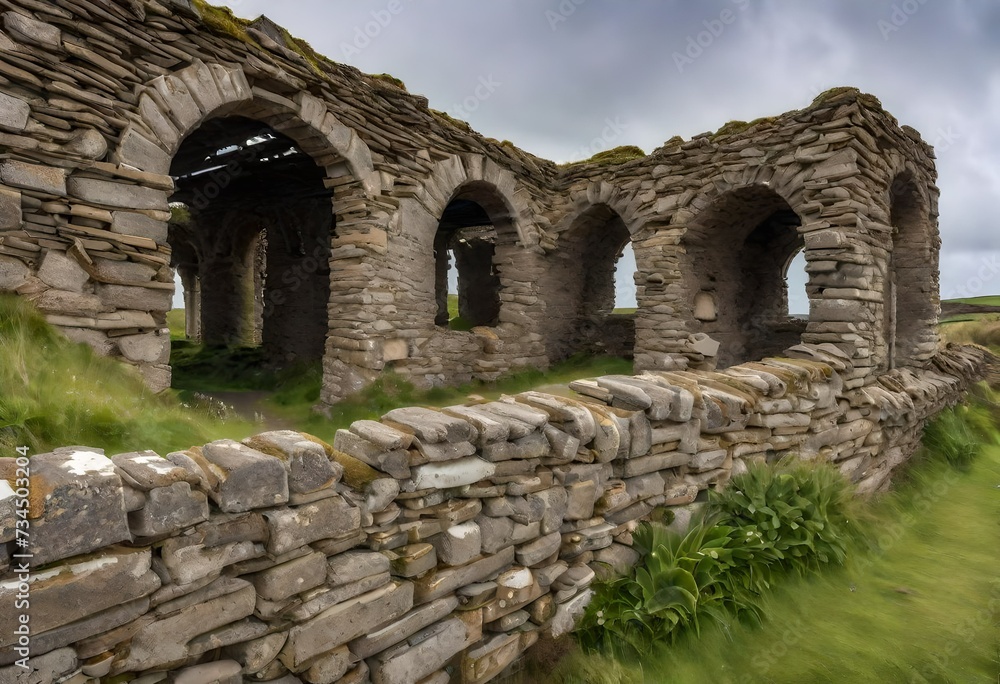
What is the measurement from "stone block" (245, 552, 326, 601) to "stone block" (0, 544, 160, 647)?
39 cm

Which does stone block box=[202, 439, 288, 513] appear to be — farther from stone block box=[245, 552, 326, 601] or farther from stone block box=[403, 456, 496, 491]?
stone block box=[403, 456, 496, 491]

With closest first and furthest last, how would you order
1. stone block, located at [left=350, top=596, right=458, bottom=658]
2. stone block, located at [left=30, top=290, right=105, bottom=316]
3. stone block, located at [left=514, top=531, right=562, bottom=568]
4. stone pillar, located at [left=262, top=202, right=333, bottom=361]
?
stone block, located at [left=350, top=596, right=458, bottom=658] → stone block, located at [left=514, top=531, right=562, bottom=568] → stone block, located at [left=30, top=290, right=105, bottom=316] → stone pillar, located at [left=262, top=202, right=333, bottom=361]

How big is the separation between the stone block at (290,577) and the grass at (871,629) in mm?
1602

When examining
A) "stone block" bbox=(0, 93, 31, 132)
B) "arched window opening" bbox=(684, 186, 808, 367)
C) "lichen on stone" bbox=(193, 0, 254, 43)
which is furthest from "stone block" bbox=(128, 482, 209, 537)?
"arched window opening" bbox=(684, 186, 808, 367)

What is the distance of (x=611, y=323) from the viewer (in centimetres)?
1232

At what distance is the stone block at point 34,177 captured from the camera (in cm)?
424

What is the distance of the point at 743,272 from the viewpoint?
38.4 ft

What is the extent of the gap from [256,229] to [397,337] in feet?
29.4

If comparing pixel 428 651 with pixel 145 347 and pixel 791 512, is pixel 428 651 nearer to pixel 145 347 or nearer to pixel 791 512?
pixel 791 512

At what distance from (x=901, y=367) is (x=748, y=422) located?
263 inches

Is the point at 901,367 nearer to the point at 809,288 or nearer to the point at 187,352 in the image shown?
the point at 809,288

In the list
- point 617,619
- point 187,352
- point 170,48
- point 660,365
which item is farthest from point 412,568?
point 187,352

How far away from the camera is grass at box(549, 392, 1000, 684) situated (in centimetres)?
307

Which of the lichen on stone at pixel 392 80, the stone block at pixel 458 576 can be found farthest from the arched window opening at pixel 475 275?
the stone block at pixel 458 576
